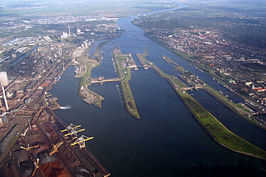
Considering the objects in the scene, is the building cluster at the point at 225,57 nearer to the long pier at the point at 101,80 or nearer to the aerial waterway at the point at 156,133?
the aerial waterway at the point at 156,133

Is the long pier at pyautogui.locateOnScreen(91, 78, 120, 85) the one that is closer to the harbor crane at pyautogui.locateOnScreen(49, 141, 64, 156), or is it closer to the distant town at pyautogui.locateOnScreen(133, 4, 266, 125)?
the harbor crane at pyautogui.locateOnScreen(49, 141, 64, 156)

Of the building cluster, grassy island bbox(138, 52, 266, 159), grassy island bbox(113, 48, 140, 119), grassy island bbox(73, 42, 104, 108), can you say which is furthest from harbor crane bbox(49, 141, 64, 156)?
the building cluster

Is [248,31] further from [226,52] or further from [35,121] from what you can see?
[35,121]

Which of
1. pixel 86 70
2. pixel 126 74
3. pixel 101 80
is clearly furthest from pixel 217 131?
pixel 86 70

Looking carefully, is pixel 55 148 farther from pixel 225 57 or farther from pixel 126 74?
pixel 225 57

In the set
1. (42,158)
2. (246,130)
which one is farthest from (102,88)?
(246,130)
